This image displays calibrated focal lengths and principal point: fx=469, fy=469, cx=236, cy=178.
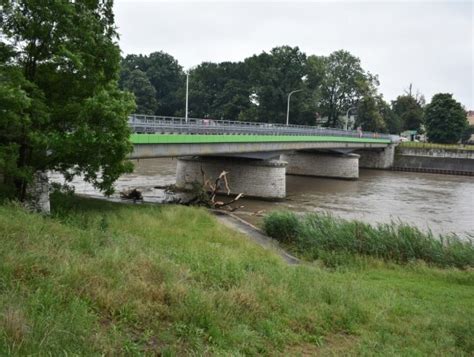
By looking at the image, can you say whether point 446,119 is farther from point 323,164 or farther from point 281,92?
point 323,164

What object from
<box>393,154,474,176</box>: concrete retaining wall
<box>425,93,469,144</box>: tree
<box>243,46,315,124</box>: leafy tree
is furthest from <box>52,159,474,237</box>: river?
<box>425,93,469,144</box>: tree

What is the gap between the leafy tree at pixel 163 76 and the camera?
348 feet

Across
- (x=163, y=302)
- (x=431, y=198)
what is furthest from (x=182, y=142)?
(x=431, y=198)

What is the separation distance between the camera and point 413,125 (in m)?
121

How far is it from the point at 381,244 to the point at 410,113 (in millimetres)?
110686

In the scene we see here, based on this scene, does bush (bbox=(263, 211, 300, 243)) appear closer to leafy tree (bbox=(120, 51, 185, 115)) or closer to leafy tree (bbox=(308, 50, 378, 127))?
leafy tree (bbox=(308, 50, 378, 127))

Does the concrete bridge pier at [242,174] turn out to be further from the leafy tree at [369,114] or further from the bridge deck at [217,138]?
the leafy tree at [369,114]

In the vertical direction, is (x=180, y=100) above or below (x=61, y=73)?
above

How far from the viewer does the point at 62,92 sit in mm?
17156

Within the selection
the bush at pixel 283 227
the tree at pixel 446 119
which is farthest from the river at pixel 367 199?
the tree at pixel 446 119

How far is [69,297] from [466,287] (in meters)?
11.2

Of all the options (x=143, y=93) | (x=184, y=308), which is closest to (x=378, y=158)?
(x=143, y=93)

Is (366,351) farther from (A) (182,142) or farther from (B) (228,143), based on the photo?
(B) (228,143)

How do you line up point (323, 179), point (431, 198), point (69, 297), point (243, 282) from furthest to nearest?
point (323, 179)
point (431, 198)
point (243, 282)
point (69, 297)
